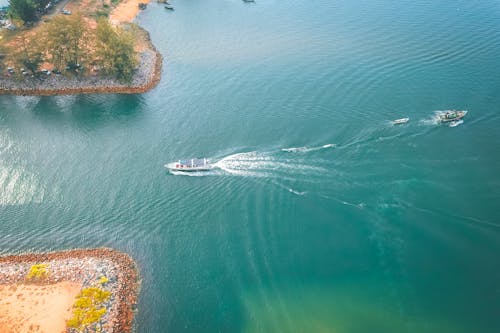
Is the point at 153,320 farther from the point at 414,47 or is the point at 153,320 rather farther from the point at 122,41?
the point at 414,47

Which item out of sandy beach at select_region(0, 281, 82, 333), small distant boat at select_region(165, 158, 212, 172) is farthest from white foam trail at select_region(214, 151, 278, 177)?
sandy beach at select_region(0, 281, 82, 333)

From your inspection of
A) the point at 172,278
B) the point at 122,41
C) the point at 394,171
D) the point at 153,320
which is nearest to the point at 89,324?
the point at 153,320

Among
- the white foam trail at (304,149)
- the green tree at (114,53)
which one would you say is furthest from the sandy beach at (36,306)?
the green tree at (114,53)

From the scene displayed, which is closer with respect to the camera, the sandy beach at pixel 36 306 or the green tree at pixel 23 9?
the sandy beach at pixel 36 306

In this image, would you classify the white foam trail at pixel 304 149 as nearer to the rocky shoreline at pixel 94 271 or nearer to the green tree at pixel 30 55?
the rocky shoreline at pixel 94 271

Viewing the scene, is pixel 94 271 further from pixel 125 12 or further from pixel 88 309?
pixel 125 12
